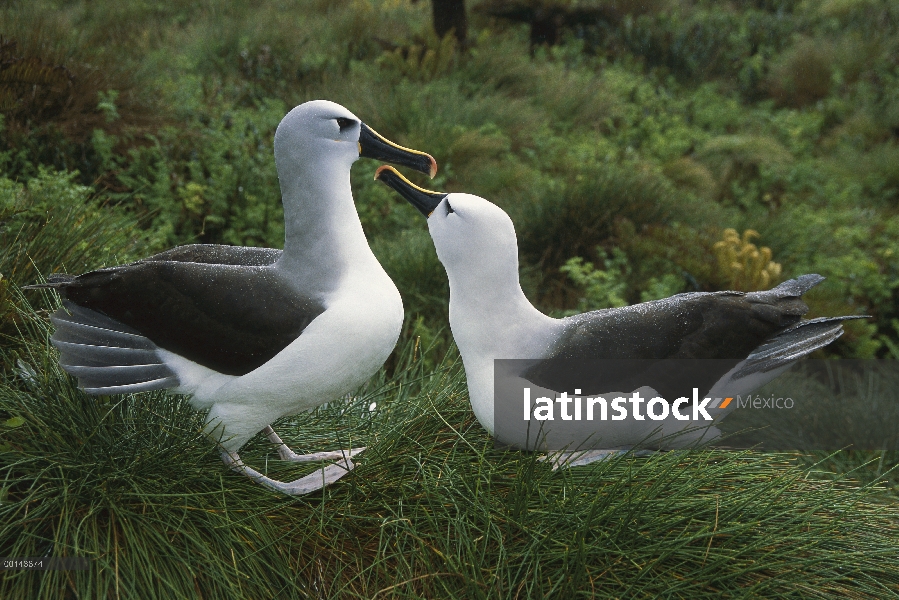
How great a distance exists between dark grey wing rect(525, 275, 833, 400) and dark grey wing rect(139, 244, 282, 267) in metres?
0.88

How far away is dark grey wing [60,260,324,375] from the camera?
2291mm

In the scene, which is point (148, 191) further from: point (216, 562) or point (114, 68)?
point (216, 562)

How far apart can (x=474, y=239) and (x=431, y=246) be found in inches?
112

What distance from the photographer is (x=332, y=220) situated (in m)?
2.37

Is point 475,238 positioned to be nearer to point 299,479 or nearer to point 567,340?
point 567,340

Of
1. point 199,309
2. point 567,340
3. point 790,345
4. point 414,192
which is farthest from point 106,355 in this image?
point 790,345

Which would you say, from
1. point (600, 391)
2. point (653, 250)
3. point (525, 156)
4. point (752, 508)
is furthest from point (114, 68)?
point (752, 508)

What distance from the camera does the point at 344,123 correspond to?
2395 millimetres

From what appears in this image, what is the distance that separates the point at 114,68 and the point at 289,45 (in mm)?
2871

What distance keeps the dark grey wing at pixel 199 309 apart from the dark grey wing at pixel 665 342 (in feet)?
2.37

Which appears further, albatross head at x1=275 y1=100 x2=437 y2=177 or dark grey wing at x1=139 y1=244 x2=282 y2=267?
dark grey wing at x1=139 y1=244 x2=282 y2=267

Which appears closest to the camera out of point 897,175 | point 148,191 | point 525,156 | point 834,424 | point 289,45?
point 834,424

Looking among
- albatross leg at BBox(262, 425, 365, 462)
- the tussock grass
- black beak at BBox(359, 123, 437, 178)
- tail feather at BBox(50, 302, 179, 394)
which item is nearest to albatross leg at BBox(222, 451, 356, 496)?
the tussock grass

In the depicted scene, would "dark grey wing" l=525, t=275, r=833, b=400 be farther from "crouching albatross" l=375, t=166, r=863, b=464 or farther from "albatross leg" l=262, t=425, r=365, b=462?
"albatross leg" l=262, t=425, r=365, b=462
